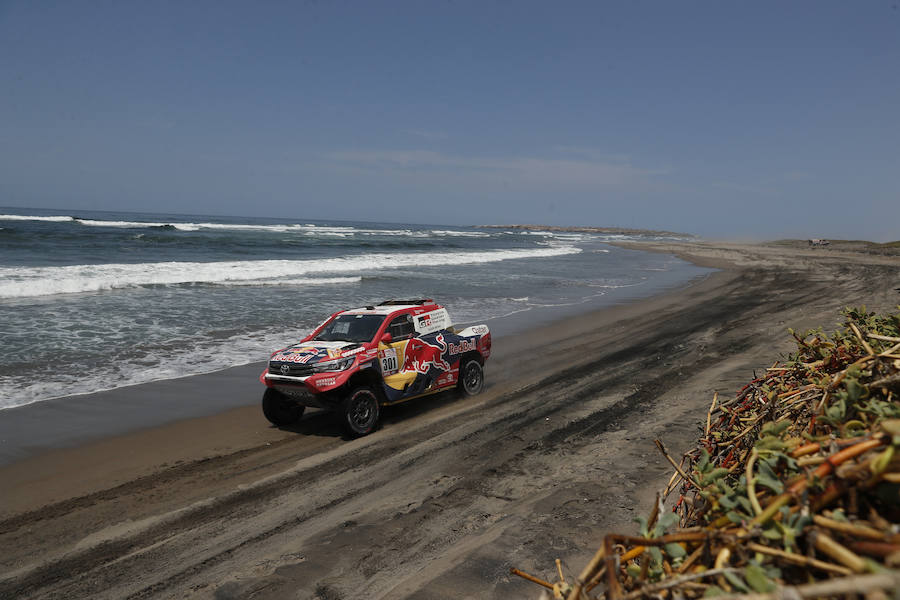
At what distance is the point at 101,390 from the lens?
10789 millimetres

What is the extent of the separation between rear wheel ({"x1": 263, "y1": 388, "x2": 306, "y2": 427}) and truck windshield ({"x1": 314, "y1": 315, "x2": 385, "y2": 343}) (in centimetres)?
117

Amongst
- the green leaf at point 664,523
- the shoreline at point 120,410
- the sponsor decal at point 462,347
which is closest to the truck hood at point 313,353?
the shoreline at point 120,410

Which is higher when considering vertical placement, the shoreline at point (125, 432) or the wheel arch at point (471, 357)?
the wheel arch at point (471, 357)

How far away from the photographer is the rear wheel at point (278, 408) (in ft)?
30.3

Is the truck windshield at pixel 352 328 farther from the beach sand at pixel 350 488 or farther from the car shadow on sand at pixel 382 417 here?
the beach sand at pixel 350 488

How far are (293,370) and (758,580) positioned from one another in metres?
8.27

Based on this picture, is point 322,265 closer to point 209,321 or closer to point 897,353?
point 209,321

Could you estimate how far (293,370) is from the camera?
8.73 m

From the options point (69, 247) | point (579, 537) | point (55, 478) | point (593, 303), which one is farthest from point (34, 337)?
point (69, 247)

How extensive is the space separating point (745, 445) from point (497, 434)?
6201mm

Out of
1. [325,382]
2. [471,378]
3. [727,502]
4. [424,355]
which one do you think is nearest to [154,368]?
[325,382]

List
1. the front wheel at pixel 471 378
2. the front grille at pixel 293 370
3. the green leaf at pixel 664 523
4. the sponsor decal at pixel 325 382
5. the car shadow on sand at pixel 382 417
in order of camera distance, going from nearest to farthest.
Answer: the green leaf at pixel 664 523 → the sponsor decal at pixel 325 382 → the front grille at pixel 293 370 → the car shadow on sand at pixel 382 417 → the front wheel at pixel 471 378

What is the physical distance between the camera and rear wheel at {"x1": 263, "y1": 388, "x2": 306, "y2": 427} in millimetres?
9234

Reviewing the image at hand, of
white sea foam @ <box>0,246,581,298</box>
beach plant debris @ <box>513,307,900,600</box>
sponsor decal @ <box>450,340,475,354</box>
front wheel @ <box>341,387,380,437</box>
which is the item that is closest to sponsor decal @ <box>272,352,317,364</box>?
front wheel @ <box>341,387,380,437</box>
